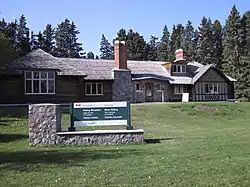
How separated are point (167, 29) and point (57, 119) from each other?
359ft

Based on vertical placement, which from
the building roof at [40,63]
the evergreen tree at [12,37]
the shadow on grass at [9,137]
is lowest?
the shadow on grass at [9,137]

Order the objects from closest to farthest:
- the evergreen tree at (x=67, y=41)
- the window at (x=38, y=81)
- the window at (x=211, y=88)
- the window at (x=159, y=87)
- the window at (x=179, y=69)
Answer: the window at (x=38, y=81) < the window at (x=159, y=87) < the window at (x=179, y=69) < the window at (x=211, y=88) < the evergreen tree at (x=67, y=41)

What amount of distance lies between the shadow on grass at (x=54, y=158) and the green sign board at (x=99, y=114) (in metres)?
3.11

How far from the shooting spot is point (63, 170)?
8.73 meters

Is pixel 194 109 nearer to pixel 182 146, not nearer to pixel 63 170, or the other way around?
pixel 182 146

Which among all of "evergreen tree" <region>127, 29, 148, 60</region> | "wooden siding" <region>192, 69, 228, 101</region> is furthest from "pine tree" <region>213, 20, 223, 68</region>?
"wooden siding" <region>192, 69, 228, 101</region>

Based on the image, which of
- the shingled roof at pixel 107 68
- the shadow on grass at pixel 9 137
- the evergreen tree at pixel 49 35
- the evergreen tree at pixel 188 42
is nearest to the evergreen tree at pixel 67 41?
the evergreen tree at pixel 49 35

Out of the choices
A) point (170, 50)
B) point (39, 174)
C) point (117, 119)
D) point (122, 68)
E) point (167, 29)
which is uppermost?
point (167, 29)

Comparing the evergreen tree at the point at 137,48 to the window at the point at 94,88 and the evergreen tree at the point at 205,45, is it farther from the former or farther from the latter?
the window at the point at 94,88

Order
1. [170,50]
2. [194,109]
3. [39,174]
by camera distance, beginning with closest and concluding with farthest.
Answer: [39,174]
[194,109]
[170,50]

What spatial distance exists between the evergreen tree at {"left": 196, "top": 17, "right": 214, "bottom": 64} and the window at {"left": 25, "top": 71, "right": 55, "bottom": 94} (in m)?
53.1

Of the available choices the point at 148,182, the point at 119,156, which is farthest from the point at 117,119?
the point at 148,182

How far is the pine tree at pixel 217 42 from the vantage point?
8431 centimetres

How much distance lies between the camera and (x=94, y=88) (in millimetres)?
40844
